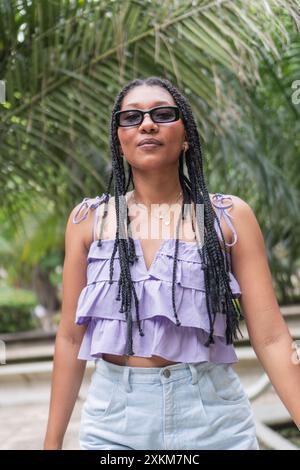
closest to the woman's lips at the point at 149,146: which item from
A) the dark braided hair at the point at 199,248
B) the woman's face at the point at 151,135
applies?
the woman's face at the point at 151,135

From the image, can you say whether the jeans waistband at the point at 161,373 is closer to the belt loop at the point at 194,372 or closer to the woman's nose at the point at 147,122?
the belt loop at the point at 194,372

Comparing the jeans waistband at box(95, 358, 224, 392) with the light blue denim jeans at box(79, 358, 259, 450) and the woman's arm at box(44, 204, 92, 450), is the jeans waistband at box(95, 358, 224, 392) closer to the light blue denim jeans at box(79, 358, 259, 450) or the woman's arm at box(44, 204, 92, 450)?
the light blue denim jeans at box(79, 358, 259, 450)

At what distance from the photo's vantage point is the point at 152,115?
1928mm

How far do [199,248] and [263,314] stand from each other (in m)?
0.24

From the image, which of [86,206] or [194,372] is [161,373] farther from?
[86,206]

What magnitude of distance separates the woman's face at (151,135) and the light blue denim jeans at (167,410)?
0.52 meters

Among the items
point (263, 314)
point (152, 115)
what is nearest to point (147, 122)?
point (152, 115)

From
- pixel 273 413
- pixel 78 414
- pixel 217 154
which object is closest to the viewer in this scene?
pixel 217 154

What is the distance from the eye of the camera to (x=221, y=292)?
73.0 inches

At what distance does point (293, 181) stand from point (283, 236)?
170 cm

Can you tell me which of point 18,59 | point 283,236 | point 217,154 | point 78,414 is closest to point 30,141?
point 18,59

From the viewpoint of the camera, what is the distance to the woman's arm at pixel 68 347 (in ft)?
6.55

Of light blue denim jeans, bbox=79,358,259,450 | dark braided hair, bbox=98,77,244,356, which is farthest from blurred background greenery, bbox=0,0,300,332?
light blue denim jeans, bbox=79,358,259,450
